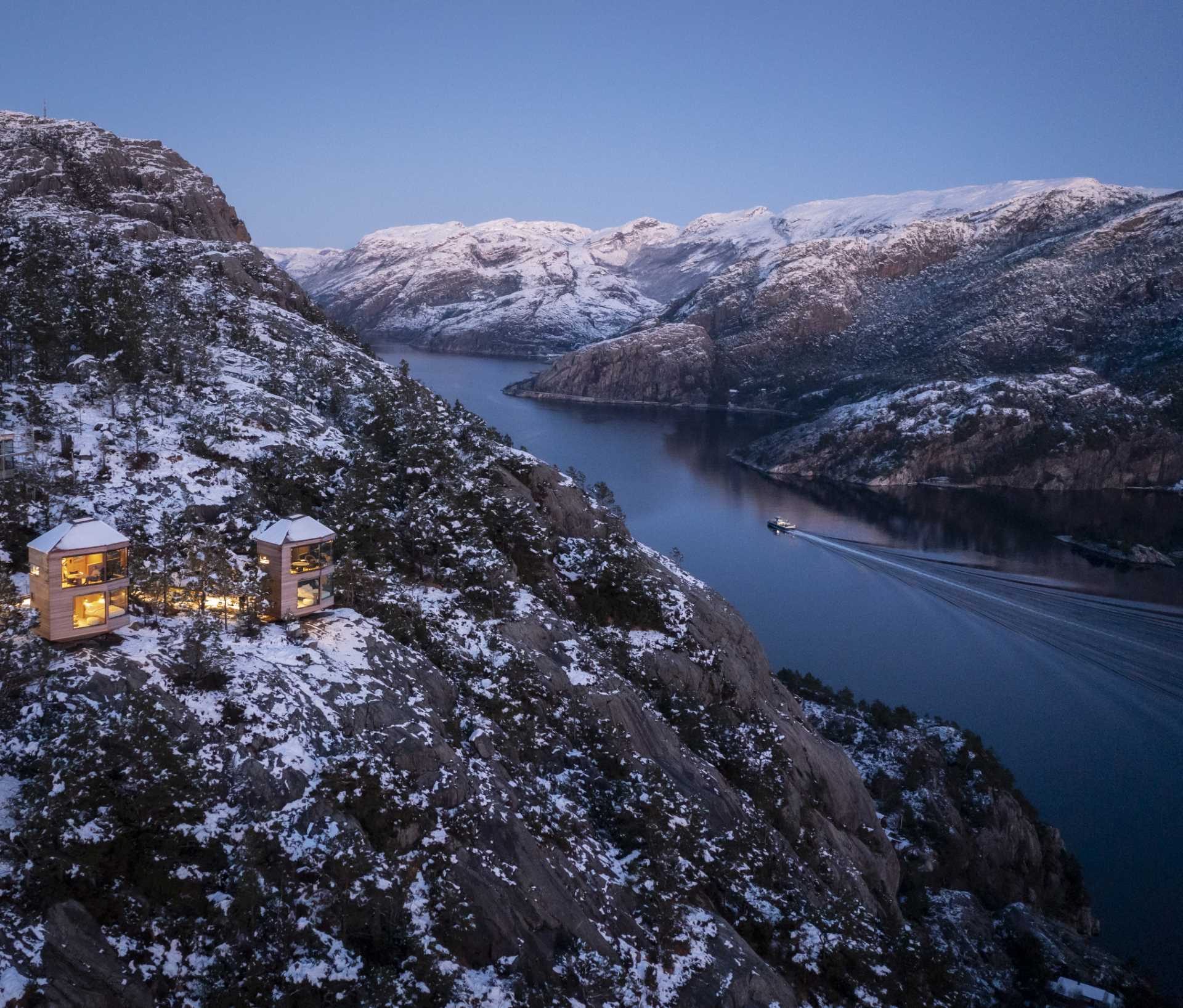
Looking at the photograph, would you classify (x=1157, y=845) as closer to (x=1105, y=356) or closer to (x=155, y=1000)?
(x=155, y=1000)

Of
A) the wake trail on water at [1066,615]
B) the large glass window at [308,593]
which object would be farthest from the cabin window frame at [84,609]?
the wake trail on water at [1066,615]

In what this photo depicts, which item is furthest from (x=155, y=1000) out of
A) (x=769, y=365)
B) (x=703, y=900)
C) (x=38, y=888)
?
(x=769, y=365)

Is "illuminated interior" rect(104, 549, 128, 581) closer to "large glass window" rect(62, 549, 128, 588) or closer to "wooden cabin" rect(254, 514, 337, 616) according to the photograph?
"large glass window" rect(62, 549, 128, 588)

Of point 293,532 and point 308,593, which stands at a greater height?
point 293,532

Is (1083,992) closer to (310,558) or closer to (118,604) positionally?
(310,558)

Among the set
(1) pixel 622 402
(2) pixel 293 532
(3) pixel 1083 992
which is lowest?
(3) pixel 1083 992

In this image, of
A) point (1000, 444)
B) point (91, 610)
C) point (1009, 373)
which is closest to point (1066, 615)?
point (1000, 444)

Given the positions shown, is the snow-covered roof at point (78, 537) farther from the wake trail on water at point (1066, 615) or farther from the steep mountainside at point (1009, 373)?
the steep mountainside at point (1009, 373)
